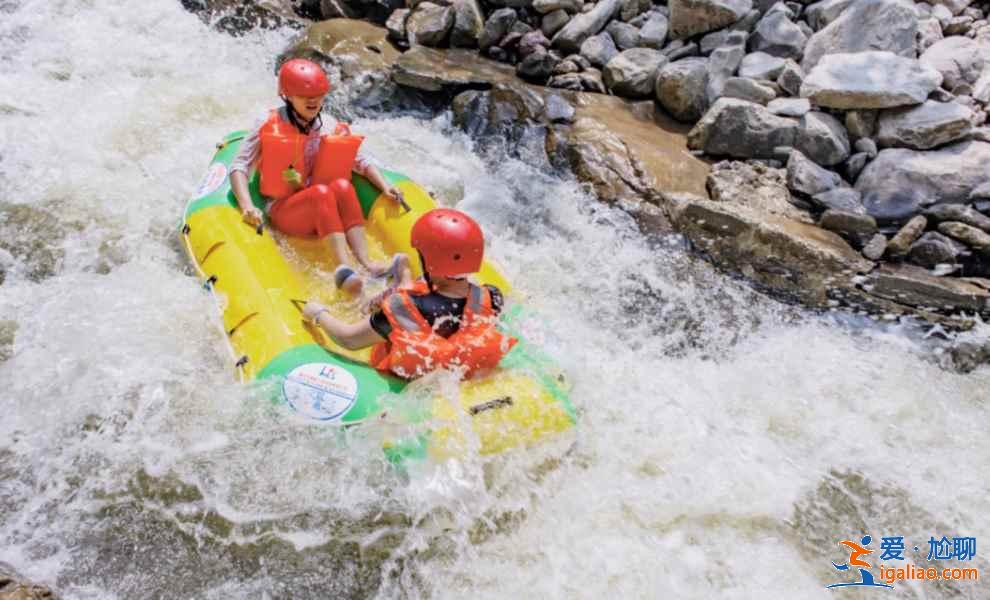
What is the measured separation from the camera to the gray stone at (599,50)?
7.09 metres

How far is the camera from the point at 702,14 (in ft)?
22.0

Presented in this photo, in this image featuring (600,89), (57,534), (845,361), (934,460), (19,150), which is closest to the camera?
(57,534)

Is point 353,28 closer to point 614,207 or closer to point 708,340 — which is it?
point 614,207

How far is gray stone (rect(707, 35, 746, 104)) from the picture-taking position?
251 inches

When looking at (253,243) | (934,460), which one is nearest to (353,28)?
(253,243)

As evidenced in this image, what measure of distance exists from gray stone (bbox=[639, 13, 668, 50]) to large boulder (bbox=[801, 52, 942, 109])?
1.52 metres

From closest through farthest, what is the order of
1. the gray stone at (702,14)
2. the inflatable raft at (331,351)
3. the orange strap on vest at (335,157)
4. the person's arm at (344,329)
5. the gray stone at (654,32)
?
the inflatable raft at (331,351) < the person's arm at (344,329) < the orange strap on vest at (335,157) < the gray stone at (702,14) < the gray stone at (654,32)

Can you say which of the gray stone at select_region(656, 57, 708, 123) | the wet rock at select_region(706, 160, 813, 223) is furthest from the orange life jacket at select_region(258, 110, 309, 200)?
the gray stone at select_region(656, 57, 708, 123)

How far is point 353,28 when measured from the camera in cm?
Result: 796

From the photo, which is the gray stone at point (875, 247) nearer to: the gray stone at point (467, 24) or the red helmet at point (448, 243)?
the red helmet at point (448, 243)

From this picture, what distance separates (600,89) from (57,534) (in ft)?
18.2

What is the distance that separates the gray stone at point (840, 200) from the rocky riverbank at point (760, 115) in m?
0.02

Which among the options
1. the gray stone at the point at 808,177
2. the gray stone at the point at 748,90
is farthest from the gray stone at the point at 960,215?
the gray stone at the point at 748,90

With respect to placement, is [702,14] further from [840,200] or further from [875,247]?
[875,247]
